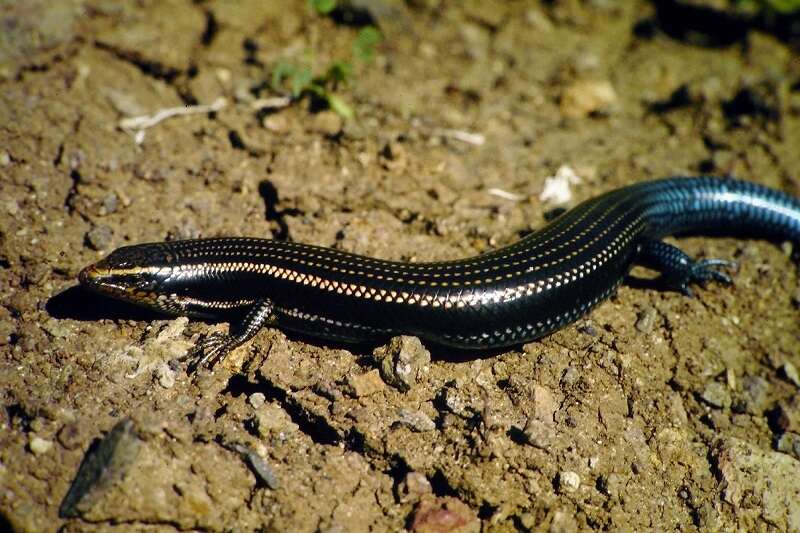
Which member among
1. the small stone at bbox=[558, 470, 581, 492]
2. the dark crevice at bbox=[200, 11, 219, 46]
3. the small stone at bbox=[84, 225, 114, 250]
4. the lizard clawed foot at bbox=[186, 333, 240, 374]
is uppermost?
the dark crevice at bbox=[200, 11, 219, 46]

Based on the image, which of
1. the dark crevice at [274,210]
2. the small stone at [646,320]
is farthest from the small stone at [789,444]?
the dark crevice at [274,210]

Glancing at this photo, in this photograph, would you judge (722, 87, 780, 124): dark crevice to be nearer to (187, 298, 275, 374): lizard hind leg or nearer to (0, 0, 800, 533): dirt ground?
(0, 0, 800, 533): dirt ground

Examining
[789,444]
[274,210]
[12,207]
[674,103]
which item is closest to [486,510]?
[789,444]

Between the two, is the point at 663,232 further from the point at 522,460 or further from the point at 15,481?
the point at 15,481

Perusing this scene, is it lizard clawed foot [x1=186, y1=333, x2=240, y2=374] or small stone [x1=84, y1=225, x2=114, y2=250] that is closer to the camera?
lizard clawed foot [x1=186, y1=333, x2=240, y2=374]

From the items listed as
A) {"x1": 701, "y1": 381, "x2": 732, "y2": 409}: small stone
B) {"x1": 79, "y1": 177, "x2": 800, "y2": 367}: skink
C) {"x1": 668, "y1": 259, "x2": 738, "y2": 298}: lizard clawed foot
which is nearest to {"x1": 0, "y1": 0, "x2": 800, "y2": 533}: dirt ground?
{"x1": 701, "y1": 381, "x2": 732, "y2": 409}: small stone

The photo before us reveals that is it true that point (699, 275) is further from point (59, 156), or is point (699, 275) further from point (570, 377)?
point (59, 156)

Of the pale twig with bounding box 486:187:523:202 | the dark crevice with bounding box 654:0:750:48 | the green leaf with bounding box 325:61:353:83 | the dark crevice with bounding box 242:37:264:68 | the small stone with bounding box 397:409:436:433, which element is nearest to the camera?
the small stone with bounding box 397:409:436:433
